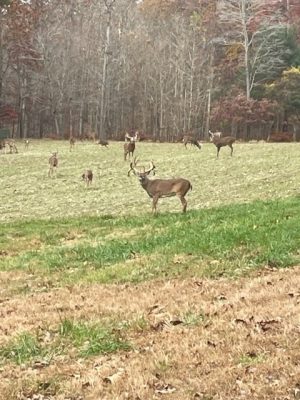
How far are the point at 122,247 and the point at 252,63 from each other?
1826 inches

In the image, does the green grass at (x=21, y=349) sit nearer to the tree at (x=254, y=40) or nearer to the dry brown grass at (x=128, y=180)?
the dry brown grass at (x=128, y=180)

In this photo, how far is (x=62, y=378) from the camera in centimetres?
505

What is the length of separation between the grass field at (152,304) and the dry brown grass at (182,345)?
15mm

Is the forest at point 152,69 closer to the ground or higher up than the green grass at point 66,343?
higher up

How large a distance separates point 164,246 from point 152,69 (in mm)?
51836

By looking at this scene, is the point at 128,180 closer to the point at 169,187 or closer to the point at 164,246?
the point at 169,187

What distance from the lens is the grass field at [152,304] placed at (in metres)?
4.76

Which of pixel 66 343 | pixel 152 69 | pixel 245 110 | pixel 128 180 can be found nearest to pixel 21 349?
pixel 66 343

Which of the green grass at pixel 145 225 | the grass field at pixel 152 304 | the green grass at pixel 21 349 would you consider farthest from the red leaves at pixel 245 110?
the green grass at pixel 21 349

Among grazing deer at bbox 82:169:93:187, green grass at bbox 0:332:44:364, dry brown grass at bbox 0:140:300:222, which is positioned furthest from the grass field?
grazing deer at bbox 82:169:93:187

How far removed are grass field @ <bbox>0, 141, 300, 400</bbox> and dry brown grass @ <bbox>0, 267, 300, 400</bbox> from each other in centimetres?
1

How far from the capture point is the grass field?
4.76 meters

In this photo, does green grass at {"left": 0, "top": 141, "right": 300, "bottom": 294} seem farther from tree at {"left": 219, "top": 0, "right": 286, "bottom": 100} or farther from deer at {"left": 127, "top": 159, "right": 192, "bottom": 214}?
tree at {"left": 219, "top": 0, "right": 286, "bottom": 100}

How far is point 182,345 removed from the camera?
5.43 m
